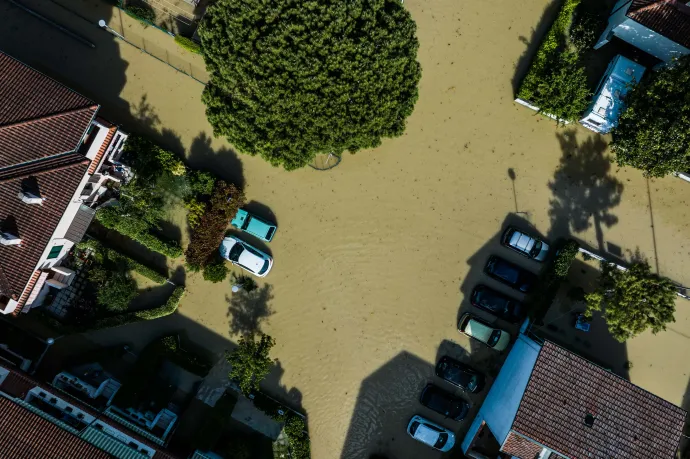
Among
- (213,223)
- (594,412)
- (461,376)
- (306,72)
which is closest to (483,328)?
(461,376)

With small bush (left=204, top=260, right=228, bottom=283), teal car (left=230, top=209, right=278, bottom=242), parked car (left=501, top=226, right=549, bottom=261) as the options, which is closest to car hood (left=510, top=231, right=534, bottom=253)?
parked car (left=501, top=226, right=549, bottom=261)

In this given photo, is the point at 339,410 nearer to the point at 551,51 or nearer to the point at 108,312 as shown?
the point at 108,312

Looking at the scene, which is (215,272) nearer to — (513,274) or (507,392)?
(513,274)

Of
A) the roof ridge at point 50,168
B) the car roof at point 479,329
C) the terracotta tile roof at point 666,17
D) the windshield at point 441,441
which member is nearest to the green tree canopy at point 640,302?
the car roof at point 479,329

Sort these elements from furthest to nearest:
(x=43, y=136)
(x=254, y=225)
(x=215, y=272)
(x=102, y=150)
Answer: (x=254, y=225), (x=215, y=272), (x=102, y=150), (x=43, y=136)

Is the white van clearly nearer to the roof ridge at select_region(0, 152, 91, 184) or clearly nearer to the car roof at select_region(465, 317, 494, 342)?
the car roof at select_region(465, 317, 494, 342)

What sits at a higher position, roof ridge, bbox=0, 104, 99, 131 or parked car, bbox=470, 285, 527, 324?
parked car, bbox=470, 285, 527, 324
